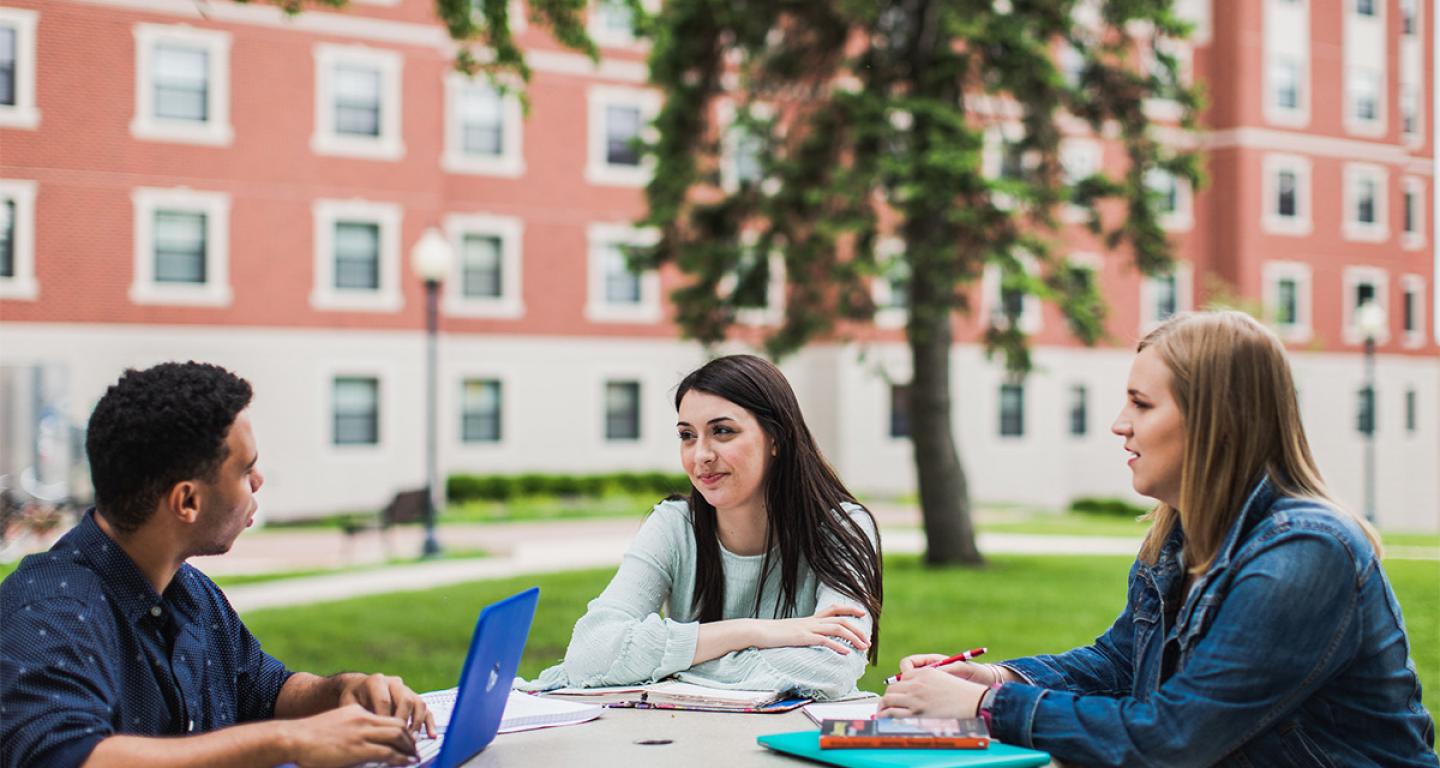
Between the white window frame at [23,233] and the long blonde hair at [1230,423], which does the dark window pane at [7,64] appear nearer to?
the white window frame at [23,233]

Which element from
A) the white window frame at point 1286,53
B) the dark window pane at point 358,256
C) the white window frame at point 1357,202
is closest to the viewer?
the dark window pane at point 358,256

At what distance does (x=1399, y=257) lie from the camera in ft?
124

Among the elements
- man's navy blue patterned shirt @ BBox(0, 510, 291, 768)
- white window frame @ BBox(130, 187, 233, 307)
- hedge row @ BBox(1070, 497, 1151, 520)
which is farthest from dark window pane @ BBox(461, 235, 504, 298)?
man's navy blue patterned shirt @ BBox(0, 510, 291, 768)

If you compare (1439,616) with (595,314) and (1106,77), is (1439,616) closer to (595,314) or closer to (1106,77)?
(1106,77)

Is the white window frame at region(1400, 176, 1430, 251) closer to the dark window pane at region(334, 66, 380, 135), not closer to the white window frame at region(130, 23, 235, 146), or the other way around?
the dark window pane at region(334, 66, 380, 135)

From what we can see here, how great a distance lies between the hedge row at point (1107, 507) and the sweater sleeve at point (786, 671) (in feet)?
84.8

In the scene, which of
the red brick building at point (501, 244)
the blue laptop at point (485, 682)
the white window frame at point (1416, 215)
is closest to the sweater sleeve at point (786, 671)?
the blue laptop at point (485, 682)

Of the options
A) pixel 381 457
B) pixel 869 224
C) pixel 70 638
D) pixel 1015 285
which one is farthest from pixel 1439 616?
pixel 381 457

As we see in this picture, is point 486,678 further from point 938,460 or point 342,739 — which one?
point 938,460

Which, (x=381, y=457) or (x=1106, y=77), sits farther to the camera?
(x=381, y=457)

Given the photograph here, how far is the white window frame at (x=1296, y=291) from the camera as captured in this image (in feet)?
118

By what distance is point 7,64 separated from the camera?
23531mm

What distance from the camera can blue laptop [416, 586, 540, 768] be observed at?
2.29 m

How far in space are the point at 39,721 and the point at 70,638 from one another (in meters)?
0.16
